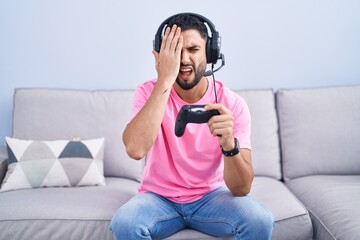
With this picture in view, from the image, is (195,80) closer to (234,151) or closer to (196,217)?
(234,151)

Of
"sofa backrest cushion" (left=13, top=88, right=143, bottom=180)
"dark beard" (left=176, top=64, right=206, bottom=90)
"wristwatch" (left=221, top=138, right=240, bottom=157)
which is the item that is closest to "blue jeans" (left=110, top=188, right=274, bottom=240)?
"wristwatch" (left=221, top=138, right=240, bottom=157)

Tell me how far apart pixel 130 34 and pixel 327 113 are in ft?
3.64

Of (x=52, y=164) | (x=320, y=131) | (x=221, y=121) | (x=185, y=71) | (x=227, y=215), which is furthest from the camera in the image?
(x=320, y=131)

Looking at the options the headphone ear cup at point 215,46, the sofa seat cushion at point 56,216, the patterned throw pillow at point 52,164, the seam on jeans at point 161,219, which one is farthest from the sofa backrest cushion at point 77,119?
the headphone ear cup at point 215,46

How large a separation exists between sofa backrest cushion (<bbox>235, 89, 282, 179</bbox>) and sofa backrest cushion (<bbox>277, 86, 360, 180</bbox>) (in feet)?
0.13

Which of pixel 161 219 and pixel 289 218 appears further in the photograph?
pixel 289 218

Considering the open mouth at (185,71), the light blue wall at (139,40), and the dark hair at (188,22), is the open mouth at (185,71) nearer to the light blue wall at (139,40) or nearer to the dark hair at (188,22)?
the dark hair at (188,22)

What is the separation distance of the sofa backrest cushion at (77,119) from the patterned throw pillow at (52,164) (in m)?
0.10

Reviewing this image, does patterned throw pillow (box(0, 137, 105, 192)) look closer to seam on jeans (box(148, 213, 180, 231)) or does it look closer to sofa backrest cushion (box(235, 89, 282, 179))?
seam on jeans (box(148, 213, 180, 231))

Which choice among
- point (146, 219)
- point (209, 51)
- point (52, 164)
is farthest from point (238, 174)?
point (52, 164)

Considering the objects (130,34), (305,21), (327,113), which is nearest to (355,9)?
(305,21)

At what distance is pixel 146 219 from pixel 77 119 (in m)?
0.90

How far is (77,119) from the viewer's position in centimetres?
202

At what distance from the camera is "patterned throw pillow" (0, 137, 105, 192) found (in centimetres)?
179
